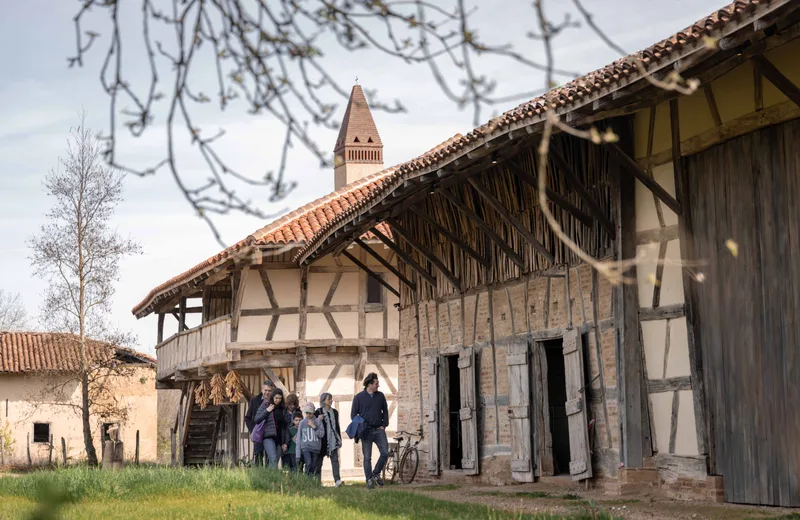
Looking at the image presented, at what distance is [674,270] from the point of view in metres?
11.2

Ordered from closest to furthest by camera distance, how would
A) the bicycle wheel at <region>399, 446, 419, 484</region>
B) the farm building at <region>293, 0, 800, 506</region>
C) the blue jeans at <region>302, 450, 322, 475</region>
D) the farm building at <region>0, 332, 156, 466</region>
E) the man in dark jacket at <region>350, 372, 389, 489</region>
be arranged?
the farm building at <region>293, 0, 800, 506</region>, the man in dark jacket at <region>350, 372, 389, 489</region>, the blue jeans at <region>302, 450, 322, 475</region>, the bicycle wheel at <region>399, 446, 419, 484</region>, the farm building at <region>0, 332, 156, 466</region>

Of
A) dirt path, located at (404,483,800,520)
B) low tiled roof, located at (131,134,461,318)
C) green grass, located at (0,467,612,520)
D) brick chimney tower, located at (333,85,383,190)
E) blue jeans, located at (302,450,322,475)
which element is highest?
brick chimney tower, located at (333,85,383,190)

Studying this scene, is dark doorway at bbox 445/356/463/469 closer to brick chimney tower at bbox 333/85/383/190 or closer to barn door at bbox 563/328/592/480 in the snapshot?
barn door at bbox 563/328/592/480

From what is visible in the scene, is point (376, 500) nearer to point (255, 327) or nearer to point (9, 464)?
point (255, 327)

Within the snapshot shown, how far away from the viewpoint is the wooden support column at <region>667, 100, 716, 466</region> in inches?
A: 421

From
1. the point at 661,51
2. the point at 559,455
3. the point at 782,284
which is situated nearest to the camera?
the point at 661,51

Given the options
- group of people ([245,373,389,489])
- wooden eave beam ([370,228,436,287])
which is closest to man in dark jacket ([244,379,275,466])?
group of people ([245,373,389,489])

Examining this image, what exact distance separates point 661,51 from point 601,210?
358cm

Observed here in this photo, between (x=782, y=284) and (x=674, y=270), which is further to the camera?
(x=674, y=270)

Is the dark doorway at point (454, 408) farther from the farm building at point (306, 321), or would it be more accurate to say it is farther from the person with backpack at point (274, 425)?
the farm building at point (306, 321)

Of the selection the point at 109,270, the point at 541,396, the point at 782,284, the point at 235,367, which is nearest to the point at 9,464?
the point at 109,270

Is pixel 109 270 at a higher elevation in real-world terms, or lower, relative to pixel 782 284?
higher

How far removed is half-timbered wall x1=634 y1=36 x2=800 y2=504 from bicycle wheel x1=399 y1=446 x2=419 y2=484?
643cm

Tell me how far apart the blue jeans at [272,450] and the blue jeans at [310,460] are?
1.97 ft
